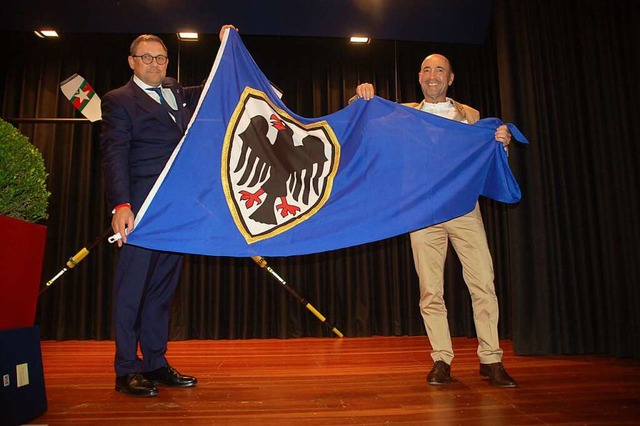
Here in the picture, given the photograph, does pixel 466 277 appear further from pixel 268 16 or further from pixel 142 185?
pixel 268 16

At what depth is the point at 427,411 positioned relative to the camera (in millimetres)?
1794

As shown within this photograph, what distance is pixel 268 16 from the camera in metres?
4.30

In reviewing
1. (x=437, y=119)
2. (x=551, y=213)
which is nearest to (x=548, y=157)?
(x=551, y=213)

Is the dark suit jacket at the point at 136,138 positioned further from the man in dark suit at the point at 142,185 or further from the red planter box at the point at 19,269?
the red planter box at the point at 19,269

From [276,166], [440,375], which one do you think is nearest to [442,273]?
[440,375]

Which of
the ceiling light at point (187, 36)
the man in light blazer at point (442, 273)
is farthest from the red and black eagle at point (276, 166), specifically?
the ceiling light at point (187, 36)

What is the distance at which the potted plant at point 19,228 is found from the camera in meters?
1.71

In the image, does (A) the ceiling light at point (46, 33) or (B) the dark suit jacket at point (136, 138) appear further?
(A) the ceiling light at point (46, 33)

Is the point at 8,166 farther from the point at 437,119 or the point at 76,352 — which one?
the point at 76,352

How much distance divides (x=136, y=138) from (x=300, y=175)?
81 cm

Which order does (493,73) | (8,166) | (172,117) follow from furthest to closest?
(493,73) → (172,117) → (8,166)

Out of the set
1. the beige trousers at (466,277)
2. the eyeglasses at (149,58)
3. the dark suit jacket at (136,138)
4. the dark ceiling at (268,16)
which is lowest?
the beige trousers at (466,277)

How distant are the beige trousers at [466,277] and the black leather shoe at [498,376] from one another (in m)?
0.03

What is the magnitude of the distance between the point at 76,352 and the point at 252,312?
162 centimetres
